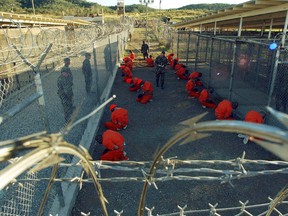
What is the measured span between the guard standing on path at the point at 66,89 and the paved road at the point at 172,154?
1202mm

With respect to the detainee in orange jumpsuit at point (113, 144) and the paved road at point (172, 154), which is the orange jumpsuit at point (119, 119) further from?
the detainee in orange jumpsuit at point (113, 144)

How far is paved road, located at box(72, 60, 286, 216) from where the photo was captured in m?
4.46

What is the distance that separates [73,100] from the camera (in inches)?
273

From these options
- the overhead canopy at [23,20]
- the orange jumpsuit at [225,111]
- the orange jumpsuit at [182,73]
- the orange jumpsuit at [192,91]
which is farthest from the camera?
the overhead canopy at [23,20]

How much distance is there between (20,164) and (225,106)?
7135 mm

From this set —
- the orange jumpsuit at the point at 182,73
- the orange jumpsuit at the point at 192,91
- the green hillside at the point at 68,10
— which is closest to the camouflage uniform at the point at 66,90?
the orange jumpsuit at the point at 192,91

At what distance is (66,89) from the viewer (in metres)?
6.45

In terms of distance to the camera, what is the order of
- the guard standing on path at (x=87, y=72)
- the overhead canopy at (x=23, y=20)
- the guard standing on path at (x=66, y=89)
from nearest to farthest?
the guard standing on path at (x=66, y=89)
the guard standing on path at (x=87, y=72)
the overhead canopy at (x=23, y=20)

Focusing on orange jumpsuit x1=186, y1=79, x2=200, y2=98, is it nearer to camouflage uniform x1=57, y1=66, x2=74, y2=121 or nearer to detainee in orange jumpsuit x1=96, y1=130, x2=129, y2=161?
camouflage uniform x1=57, y1=66, x2=74, y2=121

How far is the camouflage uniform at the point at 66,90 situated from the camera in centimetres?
628

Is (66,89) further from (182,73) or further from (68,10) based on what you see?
(68,10)

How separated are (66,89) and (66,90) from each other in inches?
1.2

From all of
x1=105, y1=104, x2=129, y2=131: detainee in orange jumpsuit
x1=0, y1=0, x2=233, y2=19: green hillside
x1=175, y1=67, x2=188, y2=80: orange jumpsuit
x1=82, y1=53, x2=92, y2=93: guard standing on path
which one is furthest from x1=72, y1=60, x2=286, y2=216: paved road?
x1=0, y1=0, x2=233, y2=19: green hillside

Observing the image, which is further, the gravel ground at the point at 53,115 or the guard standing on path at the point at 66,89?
the gravel ground at the point at 53,115
